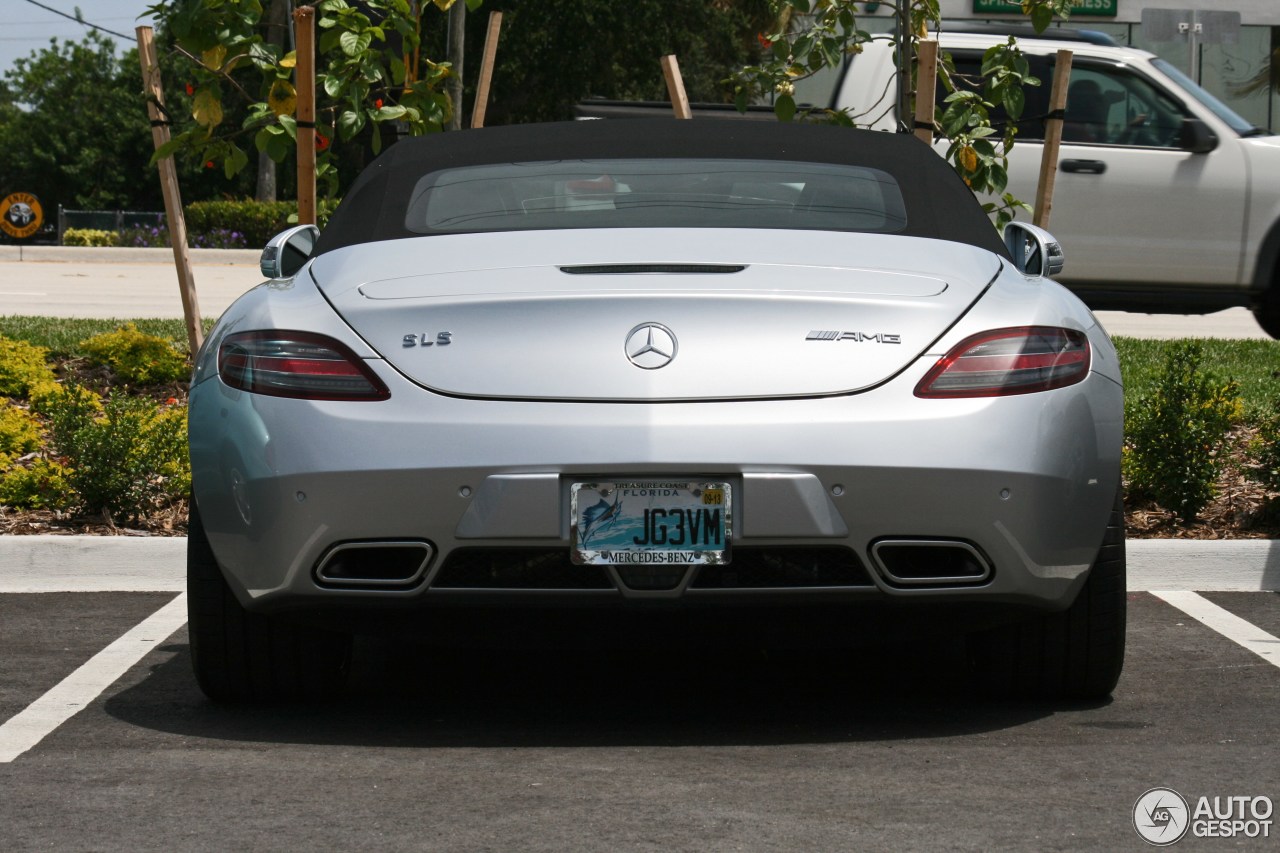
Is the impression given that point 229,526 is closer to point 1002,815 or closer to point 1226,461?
point 1002,815

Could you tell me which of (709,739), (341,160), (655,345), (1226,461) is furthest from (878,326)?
(341,160)

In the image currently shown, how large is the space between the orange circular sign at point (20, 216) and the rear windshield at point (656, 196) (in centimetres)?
3362

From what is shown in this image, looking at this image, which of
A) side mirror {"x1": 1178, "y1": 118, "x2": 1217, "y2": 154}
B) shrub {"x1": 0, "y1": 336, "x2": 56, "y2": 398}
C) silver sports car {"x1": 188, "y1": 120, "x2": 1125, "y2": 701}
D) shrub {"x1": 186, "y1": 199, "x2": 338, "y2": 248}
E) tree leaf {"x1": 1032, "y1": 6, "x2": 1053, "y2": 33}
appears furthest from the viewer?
shrub {"x1": 186, "y1": 199, "x2": 338, "y2": 248}

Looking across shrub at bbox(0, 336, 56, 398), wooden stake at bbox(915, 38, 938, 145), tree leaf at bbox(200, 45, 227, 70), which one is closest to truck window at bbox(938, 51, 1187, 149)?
wooden stake at bbox(915, 38, 938, 145)

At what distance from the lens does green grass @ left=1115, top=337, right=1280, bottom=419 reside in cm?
878

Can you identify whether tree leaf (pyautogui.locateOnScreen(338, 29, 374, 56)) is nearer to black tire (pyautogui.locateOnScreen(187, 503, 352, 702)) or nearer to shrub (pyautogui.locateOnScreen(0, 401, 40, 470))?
shrub (pyautogui.locateOnScreen(0, 401, 40, 470))

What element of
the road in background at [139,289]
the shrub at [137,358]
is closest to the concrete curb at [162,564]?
the shrub at [137,358]

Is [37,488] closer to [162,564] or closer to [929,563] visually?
[162,564]

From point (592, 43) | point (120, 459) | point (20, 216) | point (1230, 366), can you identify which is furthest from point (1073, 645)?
point (592, 43)

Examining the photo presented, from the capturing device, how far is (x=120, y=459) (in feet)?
21.8

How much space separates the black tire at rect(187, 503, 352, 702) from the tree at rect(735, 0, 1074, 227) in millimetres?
4190

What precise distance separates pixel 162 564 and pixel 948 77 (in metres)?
4.47

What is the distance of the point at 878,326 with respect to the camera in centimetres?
373

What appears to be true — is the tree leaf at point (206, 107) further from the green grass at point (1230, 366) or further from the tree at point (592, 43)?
the tree at point (592, 43)
